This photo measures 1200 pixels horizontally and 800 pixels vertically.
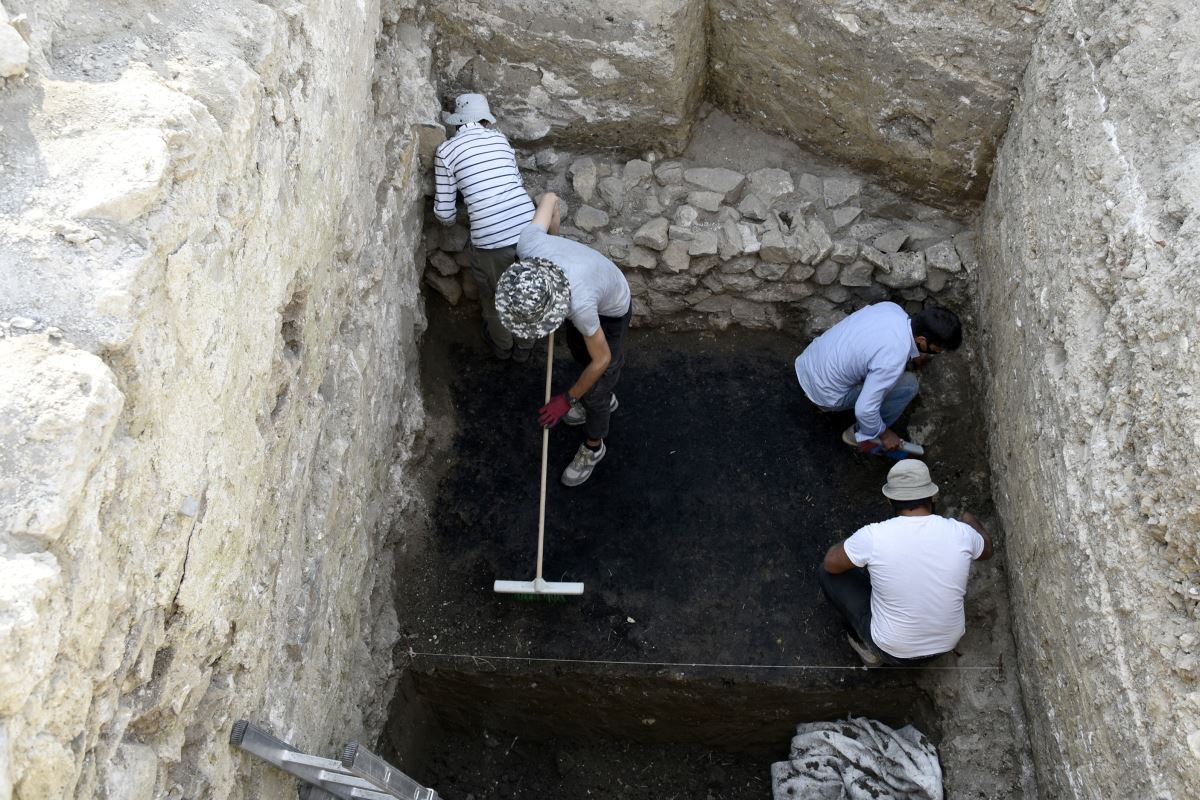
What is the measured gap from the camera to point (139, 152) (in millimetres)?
2238

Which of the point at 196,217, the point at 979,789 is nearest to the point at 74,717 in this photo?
the point at 196,217

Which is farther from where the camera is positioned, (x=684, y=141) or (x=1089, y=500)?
(x=684, y=141)

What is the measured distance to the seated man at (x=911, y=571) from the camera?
3.86 metres

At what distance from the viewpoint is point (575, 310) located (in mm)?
3939

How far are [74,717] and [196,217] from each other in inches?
45.8

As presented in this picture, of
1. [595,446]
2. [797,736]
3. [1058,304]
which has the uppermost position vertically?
[1058,304]

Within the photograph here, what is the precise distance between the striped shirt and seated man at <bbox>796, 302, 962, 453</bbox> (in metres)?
1.55

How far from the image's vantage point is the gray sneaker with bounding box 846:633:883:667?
412 centimetres

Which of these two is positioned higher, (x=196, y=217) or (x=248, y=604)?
(x=196, y=217)

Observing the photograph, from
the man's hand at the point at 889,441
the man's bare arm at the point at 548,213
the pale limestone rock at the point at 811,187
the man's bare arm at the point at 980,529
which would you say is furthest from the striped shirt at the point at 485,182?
the man's bare arm at the point at 980,529

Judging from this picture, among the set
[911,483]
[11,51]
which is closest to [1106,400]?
Result: [911,483]

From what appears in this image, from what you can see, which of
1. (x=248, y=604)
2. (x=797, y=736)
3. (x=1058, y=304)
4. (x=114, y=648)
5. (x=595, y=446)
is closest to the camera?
(x=114, y=648)

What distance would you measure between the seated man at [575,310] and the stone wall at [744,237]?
566mm

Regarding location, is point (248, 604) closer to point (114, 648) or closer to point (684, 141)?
point (114, 648)
